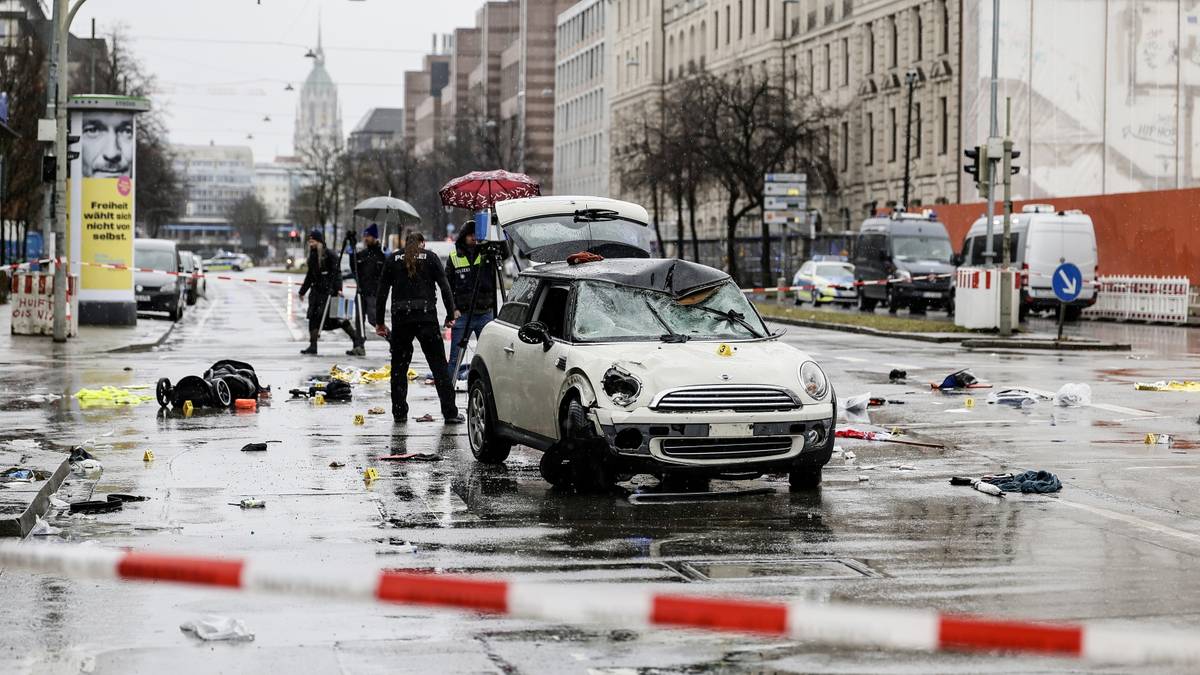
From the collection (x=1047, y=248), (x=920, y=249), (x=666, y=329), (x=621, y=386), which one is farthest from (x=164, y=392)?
(x=920, y=249)

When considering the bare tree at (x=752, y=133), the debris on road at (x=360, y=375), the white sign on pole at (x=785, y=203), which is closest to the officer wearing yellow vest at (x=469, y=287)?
the debris on road at (x=360, y=375)

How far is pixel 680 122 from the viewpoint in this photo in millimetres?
77000

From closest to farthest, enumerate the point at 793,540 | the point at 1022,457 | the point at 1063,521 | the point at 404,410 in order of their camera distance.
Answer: the point at 793,540, the point at 1063,521, the point at 1022,457, the point at 404,410

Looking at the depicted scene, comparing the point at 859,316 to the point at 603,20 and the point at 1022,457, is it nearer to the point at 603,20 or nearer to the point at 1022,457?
the point at 1022,457

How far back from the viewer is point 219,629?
710cm

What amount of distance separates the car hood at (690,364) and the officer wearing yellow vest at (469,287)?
278 inches

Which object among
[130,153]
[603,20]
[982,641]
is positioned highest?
[603,20]

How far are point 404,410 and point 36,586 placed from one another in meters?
9.00

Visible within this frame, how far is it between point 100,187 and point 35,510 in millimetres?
24747

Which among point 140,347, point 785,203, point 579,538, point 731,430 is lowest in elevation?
point 579,538

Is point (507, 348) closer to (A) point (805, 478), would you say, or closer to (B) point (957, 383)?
(A) point (805, 478)

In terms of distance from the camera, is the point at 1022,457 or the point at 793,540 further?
the point at 1022,457

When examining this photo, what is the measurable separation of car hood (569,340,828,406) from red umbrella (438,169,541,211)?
19.9 meters

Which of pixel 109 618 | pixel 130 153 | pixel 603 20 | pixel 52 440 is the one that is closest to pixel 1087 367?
pixel 52 440
